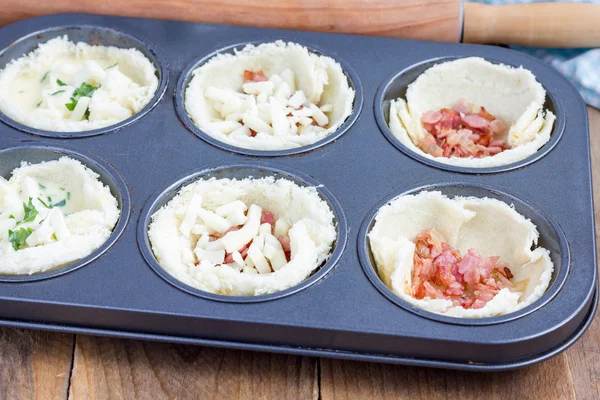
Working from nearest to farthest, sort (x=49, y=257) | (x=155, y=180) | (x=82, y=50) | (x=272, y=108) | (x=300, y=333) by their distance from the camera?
(x=300, y=333) → (x=49, y=257) → (x=155, y=180) → (x=272, y=108) → (x=82, y=50)

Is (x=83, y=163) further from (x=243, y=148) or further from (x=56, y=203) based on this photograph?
(x=243, y=148)

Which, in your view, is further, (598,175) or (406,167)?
(598,175)

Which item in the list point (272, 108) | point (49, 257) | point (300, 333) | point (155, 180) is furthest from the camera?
point (272, 108)

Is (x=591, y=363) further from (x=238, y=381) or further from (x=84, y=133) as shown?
(x=84, y=133)

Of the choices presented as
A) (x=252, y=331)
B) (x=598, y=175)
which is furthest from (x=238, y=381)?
(x=598, y=175)

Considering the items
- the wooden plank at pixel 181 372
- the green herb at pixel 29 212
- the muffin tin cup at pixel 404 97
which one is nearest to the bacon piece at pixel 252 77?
the muffin tin cup at pixel 404 97

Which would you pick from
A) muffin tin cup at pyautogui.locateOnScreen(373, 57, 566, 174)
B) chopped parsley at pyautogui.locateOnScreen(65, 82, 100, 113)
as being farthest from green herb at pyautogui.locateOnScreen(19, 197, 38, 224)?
muffin tin cup at pyautogui.locateOnScreen(373, 57, 566, 174)

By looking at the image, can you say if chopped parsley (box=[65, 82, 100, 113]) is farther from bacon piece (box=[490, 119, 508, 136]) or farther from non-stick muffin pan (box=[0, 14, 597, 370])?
bacon piece (box=[490, 119, 508, 136])
